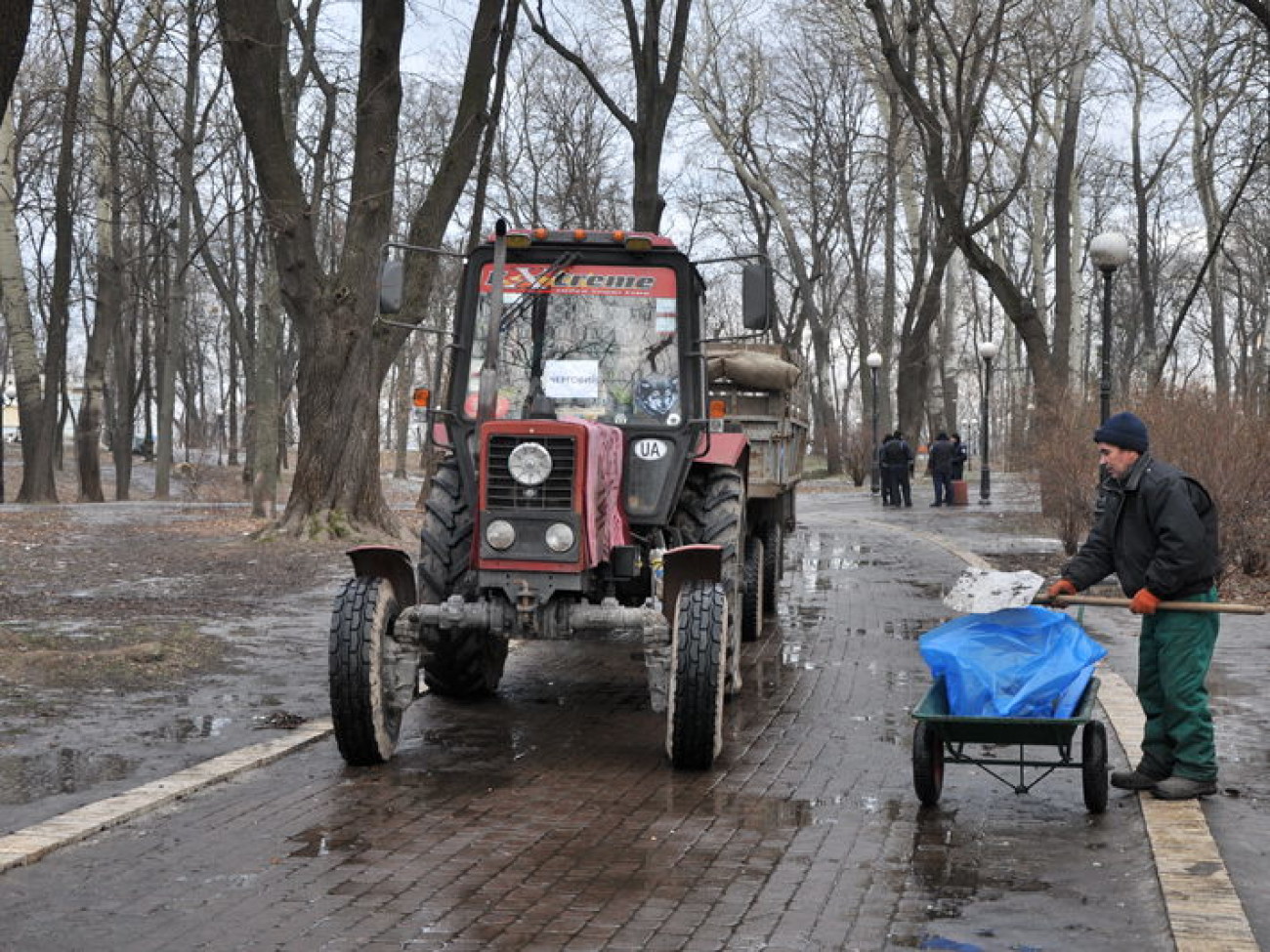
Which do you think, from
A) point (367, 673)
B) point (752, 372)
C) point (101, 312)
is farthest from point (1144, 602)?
point (101, 312)

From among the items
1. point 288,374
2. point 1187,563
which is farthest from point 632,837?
point 288,374

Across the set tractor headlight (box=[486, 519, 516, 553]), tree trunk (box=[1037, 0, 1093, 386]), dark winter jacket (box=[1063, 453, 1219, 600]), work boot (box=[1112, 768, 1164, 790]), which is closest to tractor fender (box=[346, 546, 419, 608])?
tractor headlight (box=[486, 519, 516, 553])

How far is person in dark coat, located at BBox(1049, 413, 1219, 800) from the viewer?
725 centimetres

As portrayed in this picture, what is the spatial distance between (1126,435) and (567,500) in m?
2.72

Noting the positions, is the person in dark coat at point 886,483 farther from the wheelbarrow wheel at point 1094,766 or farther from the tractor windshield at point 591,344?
the wheelbarrow wheel at point 1094,766

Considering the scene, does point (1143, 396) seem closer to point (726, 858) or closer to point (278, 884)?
point (726, 858)

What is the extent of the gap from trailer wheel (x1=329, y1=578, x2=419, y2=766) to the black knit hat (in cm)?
352

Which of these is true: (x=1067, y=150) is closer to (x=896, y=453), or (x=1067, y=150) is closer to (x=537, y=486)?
(x=896, y=453)

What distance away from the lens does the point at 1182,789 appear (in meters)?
7.29

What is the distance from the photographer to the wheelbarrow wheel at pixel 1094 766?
7039mm

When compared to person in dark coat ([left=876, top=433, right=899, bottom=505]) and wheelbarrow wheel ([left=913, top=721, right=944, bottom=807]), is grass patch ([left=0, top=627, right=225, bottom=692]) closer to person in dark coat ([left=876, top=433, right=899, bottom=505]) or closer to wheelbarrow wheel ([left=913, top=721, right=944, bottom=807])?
wheelbarrow wheel ([left=913, top=721, right=944, bottom=807])

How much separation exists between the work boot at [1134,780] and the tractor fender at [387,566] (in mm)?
3681

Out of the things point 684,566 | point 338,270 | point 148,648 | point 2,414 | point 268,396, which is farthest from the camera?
point 2,414

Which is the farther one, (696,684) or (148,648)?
(148,648)
